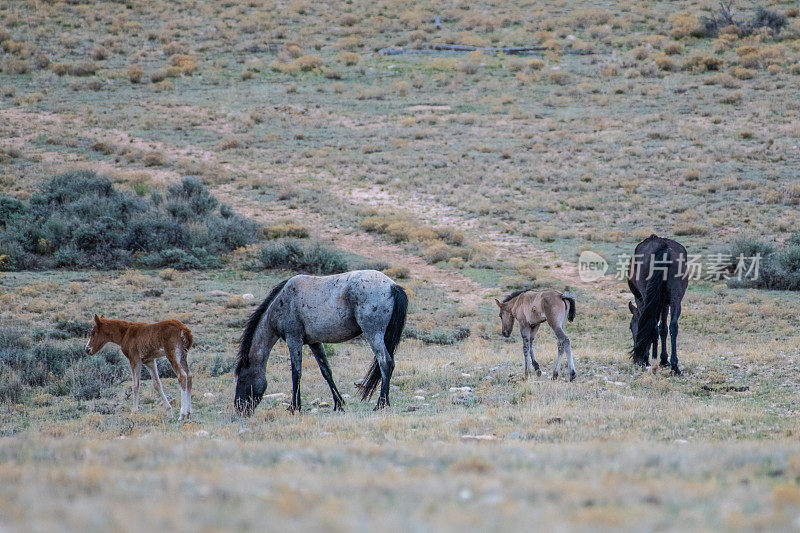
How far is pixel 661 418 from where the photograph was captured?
30.6 ft

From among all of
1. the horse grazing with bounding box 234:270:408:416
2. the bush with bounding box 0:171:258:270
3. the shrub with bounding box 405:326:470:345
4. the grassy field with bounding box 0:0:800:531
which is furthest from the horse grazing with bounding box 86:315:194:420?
the bush with bounding box 0:171:258:270

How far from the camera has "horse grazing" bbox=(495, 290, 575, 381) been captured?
12.5m

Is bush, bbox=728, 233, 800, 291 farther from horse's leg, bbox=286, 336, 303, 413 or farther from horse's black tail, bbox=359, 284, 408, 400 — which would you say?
horse's leg, bbox=286, 336, 303, 413

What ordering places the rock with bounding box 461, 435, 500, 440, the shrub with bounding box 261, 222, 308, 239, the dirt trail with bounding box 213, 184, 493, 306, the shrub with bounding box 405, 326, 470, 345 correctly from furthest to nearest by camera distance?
the shrub with bounding box 261, 222, 308, 239
the dirt trail with bounding box 213, 184, 493, 306
the shrub with bounding box 405, 326, 470, 345
the rock with bounding box 461, 435, 500, 440

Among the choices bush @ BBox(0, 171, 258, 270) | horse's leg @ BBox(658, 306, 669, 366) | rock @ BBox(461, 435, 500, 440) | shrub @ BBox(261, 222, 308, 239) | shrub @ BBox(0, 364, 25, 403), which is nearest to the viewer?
rock @ BBox(461, 435, 500, 440)

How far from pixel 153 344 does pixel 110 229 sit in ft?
48.3

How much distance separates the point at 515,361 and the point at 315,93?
3325cm

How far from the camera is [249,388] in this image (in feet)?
35.4

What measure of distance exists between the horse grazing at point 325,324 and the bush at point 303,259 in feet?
38.7

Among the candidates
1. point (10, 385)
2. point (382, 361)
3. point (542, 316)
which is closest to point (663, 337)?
point (542, 316)

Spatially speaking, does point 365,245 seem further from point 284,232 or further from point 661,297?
point 661,297

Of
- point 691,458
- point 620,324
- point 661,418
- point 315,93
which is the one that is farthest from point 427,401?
point 315,93

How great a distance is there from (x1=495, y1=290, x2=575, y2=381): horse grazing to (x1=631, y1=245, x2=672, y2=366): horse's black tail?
4.57 ft

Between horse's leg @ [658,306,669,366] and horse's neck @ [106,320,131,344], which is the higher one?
horse's neck @ [106,320,131,344]
